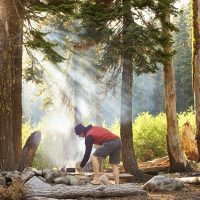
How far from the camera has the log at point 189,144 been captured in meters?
18.6

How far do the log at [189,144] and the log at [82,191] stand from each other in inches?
383

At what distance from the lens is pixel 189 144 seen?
62.3 feet

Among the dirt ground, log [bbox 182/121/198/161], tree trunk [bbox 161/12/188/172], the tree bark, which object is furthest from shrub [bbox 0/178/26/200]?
log [bbox 182/121/198/161]

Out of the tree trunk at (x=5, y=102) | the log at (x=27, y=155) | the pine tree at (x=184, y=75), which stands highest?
the pine tree at (x=184, y=75)

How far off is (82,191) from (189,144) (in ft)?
35.6

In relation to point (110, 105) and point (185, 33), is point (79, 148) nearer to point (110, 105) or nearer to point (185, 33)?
point (185, 33)

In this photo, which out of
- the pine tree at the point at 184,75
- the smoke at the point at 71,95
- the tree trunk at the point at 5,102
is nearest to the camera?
the tree trunk at the point at 5,102

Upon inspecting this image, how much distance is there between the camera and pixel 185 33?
53.3 meters

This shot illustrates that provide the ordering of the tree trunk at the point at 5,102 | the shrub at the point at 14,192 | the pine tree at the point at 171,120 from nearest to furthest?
the shrub at the point at 14,192 → the tree trunk at the point at 5,102 → the pine tree at the point at 171,120

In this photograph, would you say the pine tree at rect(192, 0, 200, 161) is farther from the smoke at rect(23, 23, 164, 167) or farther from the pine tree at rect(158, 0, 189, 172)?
the smoke at rect(23, 23, 164, 167)

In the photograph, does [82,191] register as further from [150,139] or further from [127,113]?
[150,139]

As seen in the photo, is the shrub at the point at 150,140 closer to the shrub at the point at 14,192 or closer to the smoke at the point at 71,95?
the smoke at the point at 71,95

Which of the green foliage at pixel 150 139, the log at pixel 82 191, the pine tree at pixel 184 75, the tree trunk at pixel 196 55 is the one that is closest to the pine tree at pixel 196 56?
the tree trunk at pixel 196 55

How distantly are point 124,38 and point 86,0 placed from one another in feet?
8.37
